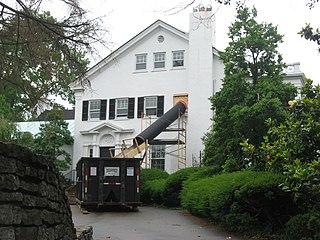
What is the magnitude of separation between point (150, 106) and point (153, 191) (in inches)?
396

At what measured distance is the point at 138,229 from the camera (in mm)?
12805

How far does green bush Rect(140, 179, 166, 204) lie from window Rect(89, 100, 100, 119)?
10700 millimetres

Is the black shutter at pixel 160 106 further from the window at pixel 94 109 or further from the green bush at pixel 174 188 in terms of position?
the green bush at pixel 174 188

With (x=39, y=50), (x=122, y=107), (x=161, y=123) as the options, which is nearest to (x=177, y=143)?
(x=161, y=123)

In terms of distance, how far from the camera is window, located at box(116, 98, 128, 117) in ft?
105

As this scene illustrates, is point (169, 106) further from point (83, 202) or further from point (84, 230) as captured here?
point (84, 230)

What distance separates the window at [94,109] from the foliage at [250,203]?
791 inches

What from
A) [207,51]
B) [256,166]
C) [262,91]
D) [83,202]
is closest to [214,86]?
[207,51]

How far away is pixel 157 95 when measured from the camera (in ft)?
102

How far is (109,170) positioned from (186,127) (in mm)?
12674

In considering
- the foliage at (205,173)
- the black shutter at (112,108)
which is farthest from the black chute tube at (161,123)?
the foliage at (205,173)

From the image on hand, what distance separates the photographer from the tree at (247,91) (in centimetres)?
1709

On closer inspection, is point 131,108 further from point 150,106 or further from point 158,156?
point 158,156

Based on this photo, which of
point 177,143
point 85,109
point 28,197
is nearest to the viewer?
point 28,197
